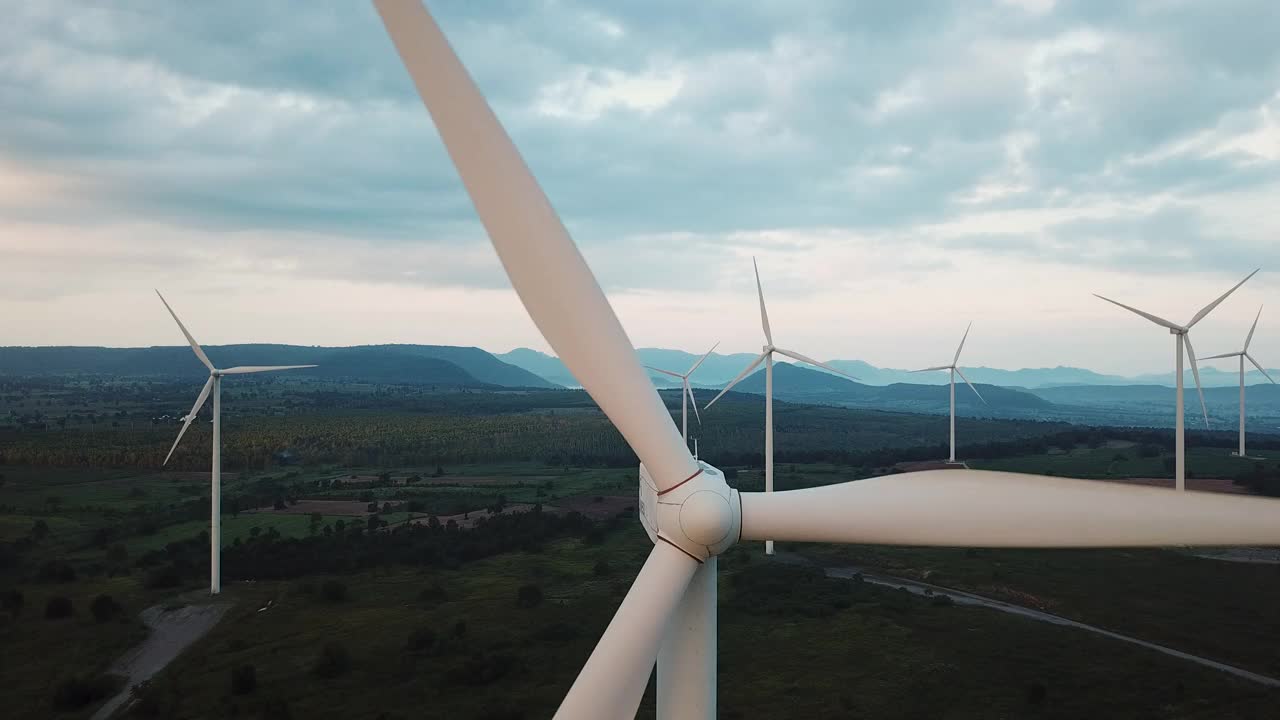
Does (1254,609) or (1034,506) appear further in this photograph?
(1254,609)

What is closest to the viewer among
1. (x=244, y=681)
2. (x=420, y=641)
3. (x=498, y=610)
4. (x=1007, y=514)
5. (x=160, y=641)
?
(x=1007, y=514)

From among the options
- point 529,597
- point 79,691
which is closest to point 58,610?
point 79,691

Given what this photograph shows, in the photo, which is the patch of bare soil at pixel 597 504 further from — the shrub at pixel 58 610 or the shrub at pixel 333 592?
the shrub at pixel 58 610

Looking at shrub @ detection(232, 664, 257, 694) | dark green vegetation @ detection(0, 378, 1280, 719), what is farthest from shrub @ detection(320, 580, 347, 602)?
shrub @ detection(232, 664, 257, 694)

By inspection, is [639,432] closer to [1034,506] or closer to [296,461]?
[1034,506]

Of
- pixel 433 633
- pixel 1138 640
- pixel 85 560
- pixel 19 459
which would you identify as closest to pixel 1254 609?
pixel 1138 640

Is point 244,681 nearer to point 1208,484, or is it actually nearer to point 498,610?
point 498,610

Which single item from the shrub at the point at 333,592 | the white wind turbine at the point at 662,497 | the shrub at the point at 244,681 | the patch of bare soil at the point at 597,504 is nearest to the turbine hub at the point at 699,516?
the white wind turbine at the point at 662,497
